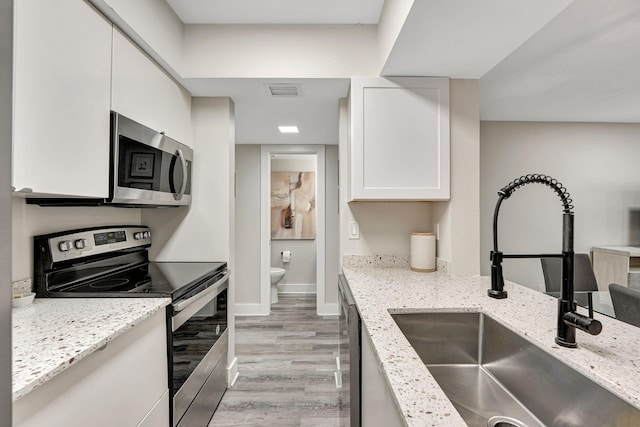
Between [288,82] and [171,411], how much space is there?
1.92 m

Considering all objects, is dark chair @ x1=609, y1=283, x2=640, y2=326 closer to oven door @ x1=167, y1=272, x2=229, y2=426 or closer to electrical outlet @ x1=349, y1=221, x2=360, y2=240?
electrical outlet @ x1=349, y1=221, x2=360, y2=240

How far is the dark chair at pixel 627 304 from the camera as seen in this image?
168 centimetres

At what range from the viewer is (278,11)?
6.49 ft

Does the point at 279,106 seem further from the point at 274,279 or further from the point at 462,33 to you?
the point at 274,279

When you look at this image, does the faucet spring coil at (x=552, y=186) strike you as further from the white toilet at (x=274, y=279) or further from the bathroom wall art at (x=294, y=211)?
the bathroom wall art at (x=294, y=211)

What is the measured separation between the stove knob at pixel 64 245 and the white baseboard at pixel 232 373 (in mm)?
1416

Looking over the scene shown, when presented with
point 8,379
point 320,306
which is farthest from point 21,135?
point 320,306

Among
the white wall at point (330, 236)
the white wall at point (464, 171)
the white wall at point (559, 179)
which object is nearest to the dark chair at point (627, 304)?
the white wall at point (464, 171)

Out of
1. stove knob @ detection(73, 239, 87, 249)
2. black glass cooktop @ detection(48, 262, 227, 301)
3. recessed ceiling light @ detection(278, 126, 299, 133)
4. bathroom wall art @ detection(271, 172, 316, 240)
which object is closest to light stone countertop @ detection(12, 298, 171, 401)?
black glass cooktop @ detection(48, 262, 227, 301)

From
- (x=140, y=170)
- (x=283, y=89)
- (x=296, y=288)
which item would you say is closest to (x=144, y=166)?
(x=140, y=170)

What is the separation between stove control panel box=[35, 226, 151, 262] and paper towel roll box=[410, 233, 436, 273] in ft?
6.04

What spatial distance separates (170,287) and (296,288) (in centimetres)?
377

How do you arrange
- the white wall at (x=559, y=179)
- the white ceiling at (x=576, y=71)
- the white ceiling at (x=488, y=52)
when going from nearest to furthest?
the white ceiling at (x=488, y=52)
the white ceiling at (x=576, y=71)
the white wall at (x=559, y=179)

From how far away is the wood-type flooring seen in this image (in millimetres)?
2109
